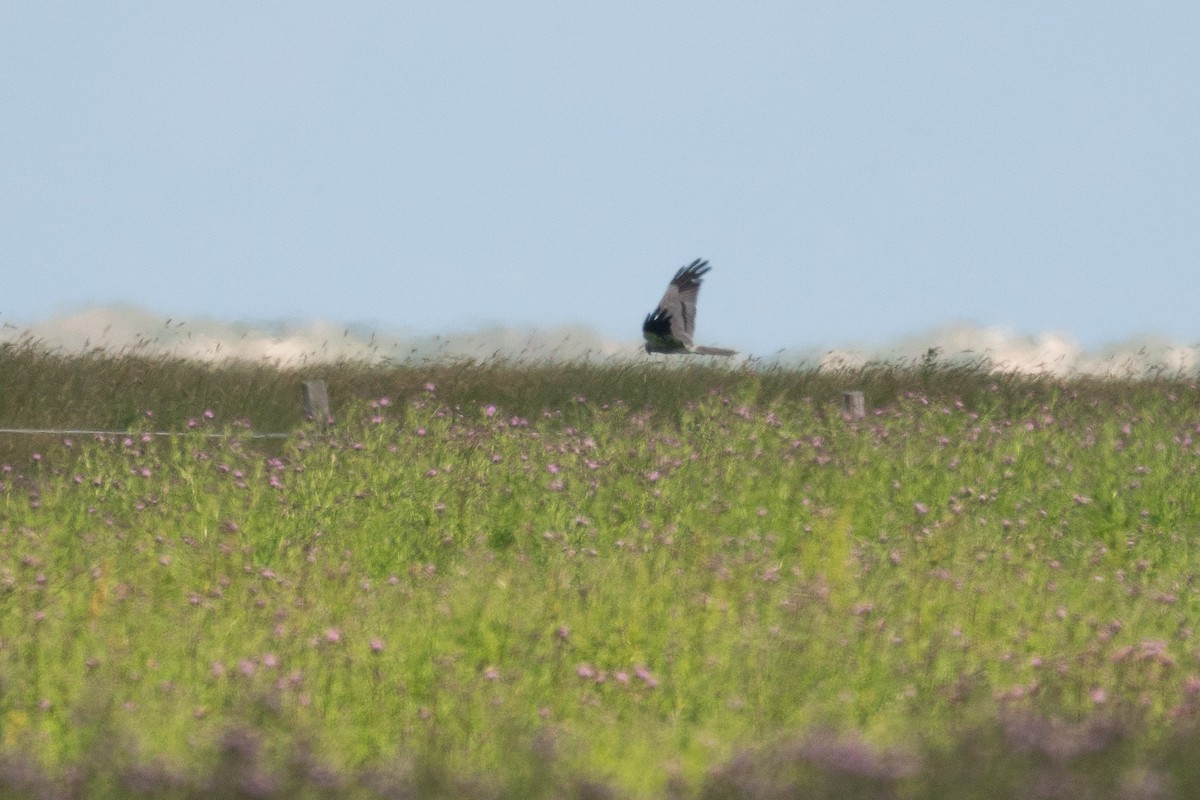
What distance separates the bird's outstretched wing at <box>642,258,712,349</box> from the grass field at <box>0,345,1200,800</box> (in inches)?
48.0

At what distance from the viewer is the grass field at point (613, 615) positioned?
2.95 m

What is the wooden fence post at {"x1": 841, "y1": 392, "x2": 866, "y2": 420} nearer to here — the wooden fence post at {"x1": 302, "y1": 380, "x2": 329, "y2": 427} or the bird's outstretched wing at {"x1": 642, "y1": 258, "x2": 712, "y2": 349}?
the bird's outstretched wing at {"x1": 642, "y1": 258, "x2": 712, "y2": 349}

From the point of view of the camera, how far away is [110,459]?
9641mm

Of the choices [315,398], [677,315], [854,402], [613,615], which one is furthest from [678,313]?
[613,615]

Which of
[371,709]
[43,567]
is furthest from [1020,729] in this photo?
[43,567]

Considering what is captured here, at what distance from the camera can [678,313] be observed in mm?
11828

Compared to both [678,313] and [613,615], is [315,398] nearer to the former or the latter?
[678,313]

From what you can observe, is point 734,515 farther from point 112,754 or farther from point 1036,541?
point 112,754

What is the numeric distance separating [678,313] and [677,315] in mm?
31

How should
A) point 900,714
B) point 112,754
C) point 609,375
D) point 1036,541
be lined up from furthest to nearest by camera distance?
1. point 609,375
2. point 1036,541
3. point 900,714
4. point 112,754

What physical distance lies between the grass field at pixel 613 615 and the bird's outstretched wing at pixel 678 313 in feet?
4.00

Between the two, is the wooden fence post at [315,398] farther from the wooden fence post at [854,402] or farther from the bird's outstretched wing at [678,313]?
the wooden fence post at [854,402]

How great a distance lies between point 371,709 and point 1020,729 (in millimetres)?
2192

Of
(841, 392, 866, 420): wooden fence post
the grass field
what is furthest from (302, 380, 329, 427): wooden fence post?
(841, 392, 866, 420): wooden fence post
